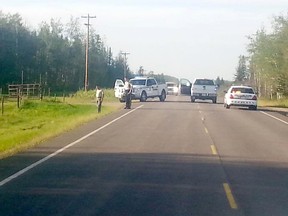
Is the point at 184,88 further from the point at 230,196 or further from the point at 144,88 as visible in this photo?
the point at 230,196

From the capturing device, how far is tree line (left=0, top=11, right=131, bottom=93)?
9269cm

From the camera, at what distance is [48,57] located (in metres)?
102

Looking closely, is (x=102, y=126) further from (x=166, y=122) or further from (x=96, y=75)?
(x=96, y=75)

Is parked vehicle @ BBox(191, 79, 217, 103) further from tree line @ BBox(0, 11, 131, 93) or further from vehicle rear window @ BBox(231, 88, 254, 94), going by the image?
tree line @ BBox(0, 11, 131, 93)

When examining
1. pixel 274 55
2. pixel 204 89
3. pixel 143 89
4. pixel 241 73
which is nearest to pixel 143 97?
pixel 143 89

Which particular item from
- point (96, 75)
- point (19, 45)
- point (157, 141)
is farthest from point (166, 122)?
point (96, 75)

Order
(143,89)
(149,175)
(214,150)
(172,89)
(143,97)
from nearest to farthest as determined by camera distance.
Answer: (149,175), (214,150), (143,89), (143,97), (172,89)

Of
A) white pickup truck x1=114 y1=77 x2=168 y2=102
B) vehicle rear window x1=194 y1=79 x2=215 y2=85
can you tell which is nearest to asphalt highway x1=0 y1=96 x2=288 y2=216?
white pickup truck x1=114 y1=77 x2=168 y2=102

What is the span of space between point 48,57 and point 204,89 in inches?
1929

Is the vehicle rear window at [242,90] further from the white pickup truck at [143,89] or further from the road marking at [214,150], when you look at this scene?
the road marking at [214,150]

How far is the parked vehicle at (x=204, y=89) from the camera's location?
5662 cm

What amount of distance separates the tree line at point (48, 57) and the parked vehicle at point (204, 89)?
112 ft

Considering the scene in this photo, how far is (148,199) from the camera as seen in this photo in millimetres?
11812

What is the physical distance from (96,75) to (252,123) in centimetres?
8445
